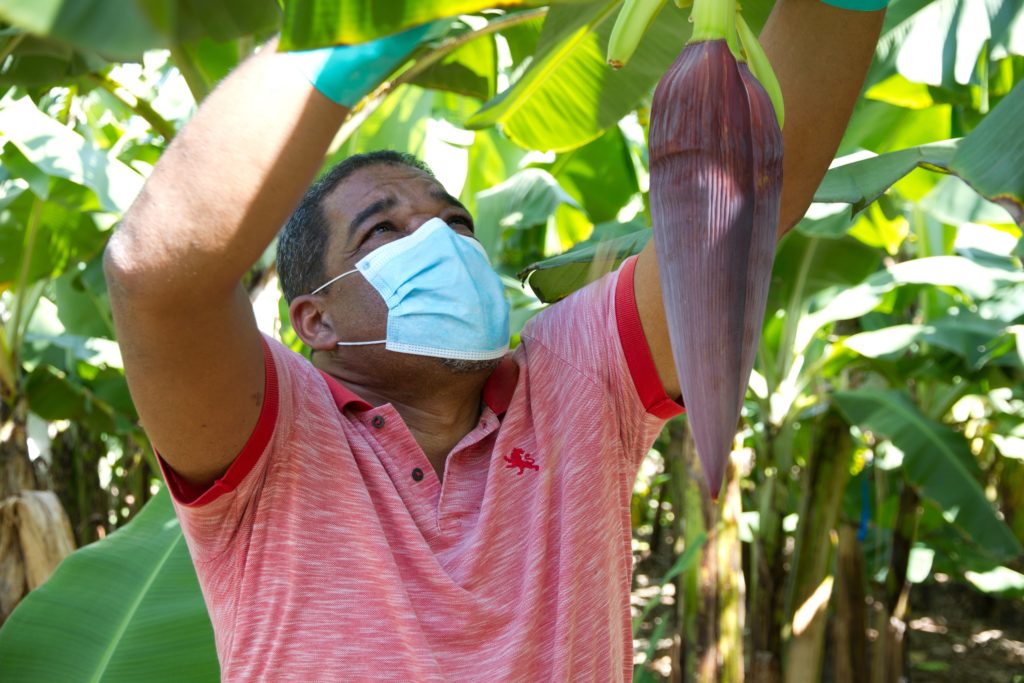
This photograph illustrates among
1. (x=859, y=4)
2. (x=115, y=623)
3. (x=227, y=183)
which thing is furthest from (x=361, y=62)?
(x=115, y=623)

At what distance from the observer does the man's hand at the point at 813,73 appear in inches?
33.6

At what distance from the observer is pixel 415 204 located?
117cm

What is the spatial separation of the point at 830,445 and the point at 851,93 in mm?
2557

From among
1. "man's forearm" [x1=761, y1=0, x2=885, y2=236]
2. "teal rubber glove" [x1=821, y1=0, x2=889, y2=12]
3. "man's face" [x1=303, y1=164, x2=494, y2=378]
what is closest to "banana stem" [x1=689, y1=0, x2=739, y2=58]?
"teal rubber glove" [x1=821, y1=0, x2=889, y2=12]

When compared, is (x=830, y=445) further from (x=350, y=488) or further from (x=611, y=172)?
(x=350, y=488)

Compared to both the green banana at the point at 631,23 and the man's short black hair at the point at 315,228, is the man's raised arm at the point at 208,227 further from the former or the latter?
the man's short black hair at the point at 315,228

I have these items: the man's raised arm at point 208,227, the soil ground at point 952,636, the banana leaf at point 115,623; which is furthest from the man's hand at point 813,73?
the soil ground at point 952,636

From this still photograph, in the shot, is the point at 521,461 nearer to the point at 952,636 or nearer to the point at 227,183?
the point at 227,183

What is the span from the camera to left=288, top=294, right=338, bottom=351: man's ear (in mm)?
1166

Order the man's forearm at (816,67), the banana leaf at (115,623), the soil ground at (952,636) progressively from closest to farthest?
the man's forearm at (816,67)
the banana leaf at (115,623)
the soil ground at (952,636)

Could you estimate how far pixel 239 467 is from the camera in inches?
35.9

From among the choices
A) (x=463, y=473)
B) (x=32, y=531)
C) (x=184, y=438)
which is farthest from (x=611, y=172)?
(x=184, y=438)

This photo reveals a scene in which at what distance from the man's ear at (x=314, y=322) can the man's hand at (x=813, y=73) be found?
1.73 ft

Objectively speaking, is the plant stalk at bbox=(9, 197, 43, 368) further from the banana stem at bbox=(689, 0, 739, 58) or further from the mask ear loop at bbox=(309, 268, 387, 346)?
the banana stem at bbox=(689, 0, 739, 58)
